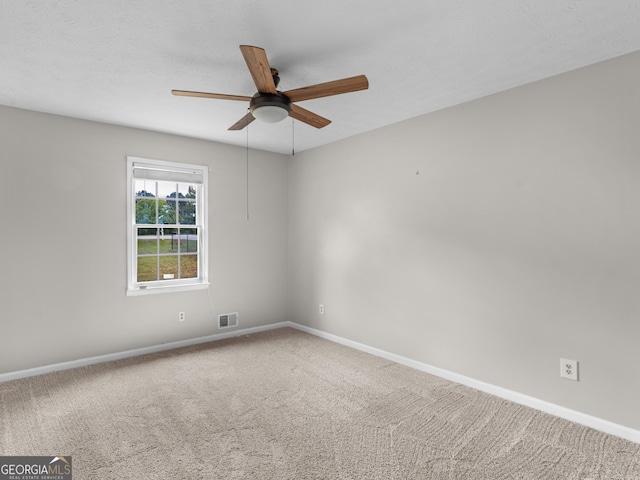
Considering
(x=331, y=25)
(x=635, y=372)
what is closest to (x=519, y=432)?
(x=635, y=372)

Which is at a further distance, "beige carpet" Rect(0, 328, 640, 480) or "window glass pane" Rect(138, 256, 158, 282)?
"window glass pane" Rect(138, 256, 158, 282)

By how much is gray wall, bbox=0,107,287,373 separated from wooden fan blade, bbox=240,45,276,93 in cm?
241

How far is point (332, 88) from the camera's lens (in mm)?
2184

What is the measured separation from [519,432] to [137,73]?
3761mm

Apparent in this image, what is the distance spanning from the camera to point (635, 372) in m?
2.32

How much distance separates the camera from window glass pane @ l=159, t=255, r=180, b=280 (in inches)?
169

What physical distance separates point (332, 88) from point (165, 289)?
3.15 meters

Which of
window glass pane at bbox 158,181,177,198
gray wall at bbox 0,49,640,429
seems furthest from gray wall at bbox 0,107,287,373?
window glass pane at bbox 158,181,177,198

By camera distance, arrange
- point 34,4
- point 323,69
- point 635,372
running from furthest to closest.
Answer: point 323,69, point 635,372, point 34,4

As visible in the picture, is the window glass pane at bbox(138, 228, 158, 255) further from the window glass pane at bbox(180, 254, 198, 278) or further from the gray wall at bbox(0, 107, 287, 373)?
the window glass pane at bbox(180, 254, 198, 278)

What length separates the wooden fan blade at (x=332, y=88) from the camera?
6.82ft

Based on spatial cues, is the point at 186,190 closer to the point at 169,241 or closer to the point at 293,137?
the point at 169,241

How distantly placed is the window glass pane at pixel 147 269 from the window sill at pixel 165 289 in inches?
5.6

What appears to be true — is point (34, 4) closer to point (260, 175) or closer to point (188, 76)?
point (188, 76)
